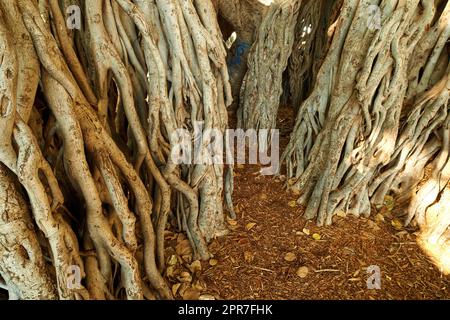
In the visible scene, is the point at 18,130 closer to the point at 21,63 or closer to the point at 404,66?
the point at 21,63

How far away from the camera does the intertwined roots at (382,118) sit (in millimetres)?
2043

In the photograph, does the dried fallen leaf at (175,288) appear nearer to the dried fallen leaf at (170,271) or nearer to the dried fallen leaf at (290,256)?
the dried fallen leaf at (170,271)

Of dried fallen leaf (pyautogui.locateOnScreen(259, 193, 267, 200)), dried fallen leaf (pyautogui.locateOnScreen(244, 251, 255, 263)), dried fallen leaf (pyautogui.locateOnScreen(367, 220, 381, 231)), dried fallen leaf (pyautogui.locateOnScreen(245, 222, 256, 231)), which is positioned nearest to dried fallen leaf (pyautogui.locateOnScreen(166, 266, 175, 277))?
dried fallen leaf (pyautogui.locateOnScreen(244, 251, 255, 263))

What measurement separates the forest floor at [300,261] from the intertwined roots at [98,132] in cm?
20

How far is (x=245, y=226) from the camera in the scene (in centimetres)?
242

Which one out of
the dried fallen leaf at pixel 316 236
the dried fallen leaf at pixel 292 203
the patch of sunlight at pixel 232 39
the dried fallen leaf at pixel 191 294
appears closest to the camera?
the dried fallen leaf at pixel 191 294

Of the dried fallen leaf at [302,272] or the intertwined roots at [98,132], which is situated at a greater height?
the intertwined roots at [98,132]

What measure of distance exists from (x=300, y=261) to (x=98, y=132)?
1414mm

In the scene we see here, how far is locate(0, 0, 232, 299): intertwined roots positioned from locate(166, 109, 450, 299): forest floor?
198 mm

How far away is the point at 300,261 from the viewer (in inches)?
85.4

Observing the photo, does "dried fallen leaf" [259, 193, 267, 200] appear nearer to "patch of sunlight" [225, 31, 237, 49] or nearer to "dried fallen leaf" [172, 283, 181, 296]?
"dried fallen leaf" [172, 283, 181, 296]

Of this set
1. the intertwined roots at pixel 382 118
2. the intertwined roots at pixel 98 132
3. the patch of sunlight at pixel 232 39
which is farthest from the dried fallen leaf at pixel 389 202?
the patch of sunlight at pixel 232 39

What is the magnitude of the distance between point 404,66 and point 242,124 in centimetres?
150
